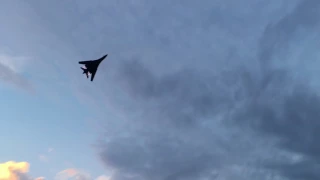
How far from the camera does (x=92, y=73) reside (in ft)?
193
